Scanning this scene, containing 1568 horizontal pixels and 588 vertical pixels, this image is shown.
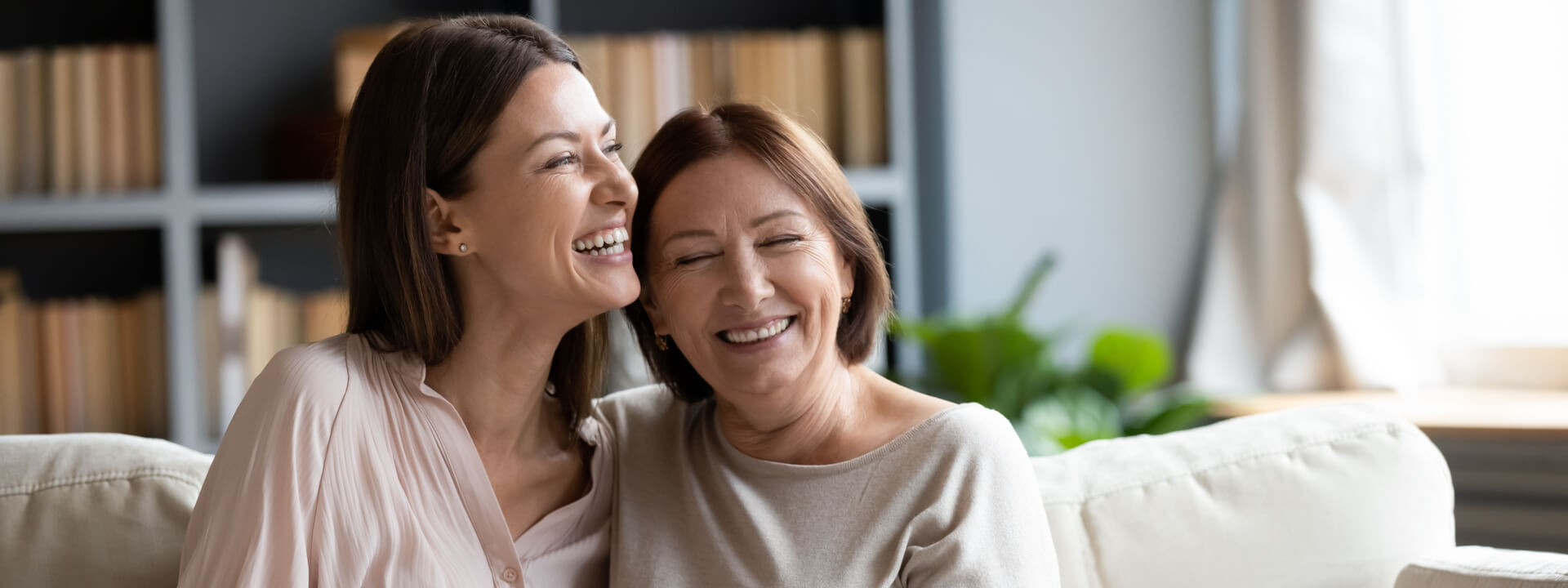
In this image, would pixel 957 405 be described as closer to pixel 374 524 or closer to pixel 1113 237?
pixel 374 524

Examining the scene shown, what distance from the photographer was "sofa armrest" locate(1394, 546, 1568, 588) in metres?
1.27

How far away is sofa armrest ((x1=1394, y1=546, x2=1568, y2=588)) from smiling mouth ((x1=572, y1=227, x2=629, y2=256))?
3.04 ft

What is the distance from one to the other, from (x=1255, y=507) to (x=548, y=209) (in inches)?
34.0

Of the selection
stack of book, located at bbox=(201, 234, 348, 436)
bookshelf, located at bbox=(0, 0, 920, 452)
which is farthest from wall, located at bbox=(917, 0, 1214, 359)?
stack of book, located at bbox=(201, 234, 348, 436)

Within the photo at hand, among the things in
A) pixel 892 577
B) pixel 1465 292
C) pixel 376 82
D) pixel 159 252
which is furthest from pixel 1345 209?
pixel 159 252

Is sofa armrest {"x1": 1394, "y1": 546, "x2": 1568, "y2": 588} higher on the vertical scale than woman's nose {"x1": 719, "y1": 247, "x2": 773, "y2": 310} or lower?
lower

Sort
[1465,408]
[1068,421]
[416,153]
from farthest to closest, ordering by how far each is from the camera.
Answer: [1068,421] → [1465,408] → [416,153]

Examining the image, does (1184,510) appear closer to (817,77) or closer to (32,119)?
(817,77)

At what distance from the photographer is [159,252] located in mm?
3137

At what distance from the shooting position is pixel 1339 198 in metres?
2.77

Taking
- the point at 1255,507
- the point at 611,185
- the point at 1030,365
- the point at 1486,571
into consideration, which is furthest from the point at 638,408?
the point at 1030,365

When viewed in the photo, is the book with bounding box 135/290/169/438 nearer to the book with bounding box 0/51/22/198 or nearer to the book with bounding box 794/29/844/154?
the book with bounding box 0/51/22/198

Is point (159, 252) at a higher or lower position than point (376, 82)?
lower

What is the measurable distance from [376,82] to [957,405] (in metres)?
0.70
